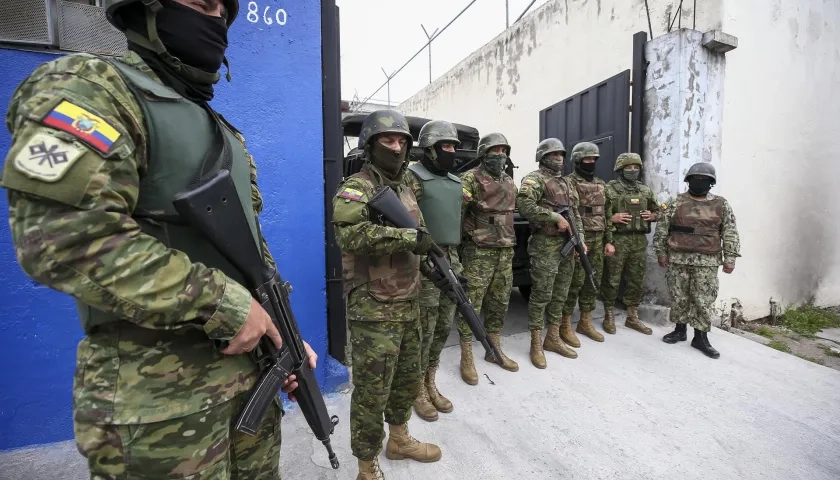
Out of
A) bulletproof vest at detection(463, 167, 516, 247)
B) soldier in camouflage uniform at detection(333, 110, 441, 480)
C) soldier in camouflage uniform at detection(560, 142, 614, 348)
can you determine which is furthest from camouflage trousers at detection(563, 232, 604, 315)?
soldier in camouflage uniform at detection(333, 110, 441, 480)

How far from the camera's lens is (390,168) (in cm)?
236

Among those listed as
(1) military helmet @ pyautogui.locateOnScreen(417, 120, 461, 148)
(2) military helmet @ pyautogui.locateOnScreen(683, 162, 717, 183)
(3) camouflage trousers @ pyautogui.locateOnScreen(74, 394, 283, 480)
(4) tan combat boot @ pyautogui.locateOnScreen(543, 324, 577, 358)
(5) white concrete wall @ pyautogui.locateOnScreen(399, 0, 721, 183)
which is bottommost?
(4) tan combat boot @ pyautogui.locateOnScreen(543, 324, 577, 358)

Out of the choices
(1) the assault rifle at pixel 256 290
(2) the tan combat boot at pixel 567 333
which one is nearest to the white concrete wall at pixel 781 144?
(2) the tan combat boot at pixel 567 333

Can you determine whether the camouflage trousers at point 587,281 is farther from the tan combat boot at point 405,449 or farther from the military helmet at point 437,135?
the tan combat boot at point 405,449

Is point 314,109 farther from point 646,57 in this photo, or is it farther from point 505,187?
point 646,57

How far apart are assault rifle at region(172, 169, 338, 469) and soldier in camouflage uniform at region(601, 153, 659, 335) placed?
416 cm

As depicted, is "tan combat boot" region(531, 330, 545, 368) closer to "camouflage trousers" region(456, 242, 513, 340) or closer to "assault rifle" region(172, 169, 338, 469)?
"camouflage trousers" region(456, 242, 513, 340)

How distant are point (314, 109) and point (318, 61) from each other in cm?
34

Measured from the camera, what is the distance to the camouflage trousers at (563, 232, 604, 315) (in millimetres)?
4332

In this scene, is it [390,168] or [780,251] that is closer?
[390,168]

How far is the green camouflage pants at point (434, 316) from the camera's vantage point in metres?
2.75

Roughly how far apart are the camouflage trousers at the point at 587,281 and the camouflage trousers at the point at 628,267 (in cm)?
14

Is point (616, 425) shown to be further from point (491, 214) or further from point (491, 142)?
point (491, 142)

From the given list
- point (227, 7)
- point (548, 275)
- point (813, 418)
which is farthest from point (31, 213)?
point (813, 418)
